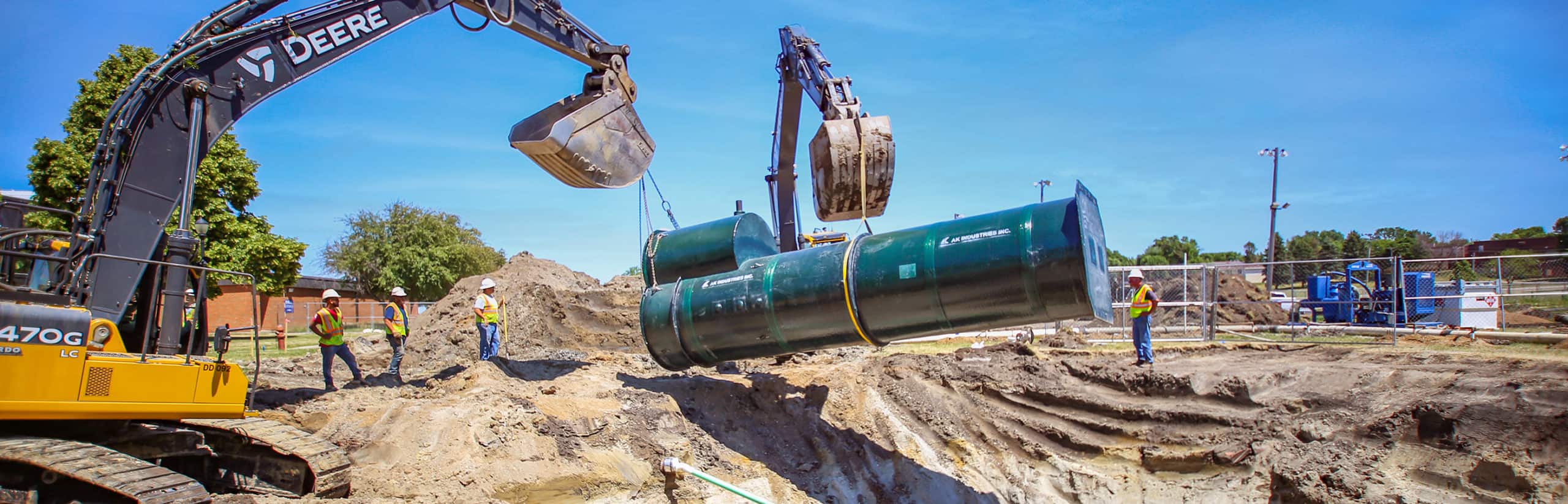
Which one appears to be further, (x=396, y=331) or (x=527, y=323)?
(x=527, y=323)

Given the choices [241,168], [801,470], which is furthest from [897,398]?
[241,168]

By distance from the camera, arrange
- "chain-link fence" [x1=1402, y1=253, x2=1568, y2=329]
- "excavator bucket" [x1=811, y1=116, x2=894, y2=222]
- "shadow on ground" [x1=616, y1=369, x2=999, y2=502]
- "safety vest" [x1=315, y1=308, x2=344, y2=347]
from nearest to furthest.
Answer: "excavator bucket" [x1=811, y1=116, x2=894, y2=222]
"shadow on ground" [x1=616, y1=369, x2=999, y2=502]
"safety vest" [x1=315, y1=308, x2=344, y2=347]
"chain-link fence" [x1=1402, y1=253, x2=1568, y2=329]

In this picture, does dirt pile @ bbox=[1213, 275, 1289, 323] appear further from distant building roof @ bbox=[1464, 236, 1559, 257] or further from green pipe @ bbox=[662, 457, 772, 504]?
distant building roof @ bbox=[1464, 236, 1559, 257]

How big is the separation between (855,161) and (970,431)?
15.4ft

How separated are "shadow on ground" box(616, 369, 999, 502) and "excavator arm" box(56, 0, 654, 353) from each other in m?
2.86

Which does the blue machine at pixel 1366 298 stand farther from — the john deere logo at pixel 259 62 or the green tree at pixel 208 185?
the green tree at pixel 208 185

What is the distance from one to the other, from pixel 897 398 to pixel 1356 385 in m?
5.89

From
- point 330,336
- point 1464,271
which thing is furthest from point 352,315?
point 1464,271

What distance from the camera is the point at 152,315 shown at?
22.3 ft

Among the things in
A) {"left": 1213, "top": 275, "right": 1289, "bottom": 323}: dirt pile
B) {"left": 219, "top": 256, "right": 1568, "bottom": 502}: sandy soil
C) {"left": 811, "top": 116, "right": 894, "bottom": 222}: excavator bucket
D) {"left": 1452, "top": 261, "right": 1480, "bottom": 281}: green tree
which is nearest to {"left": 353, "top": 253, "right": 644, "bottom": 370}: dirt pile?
{"left": 219, "top": 256, "right": 1568, "bottom": 502}: sandy soil

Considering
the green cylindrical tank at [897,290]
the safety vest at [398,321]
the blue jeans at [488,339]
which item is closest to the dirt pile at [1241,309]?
the green cylindrical tank at [897,290]

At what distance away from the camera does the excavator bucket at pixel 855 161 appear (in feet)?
28.4

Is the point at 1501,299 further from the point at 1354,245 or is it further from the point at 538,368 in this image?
the point at 1354,245

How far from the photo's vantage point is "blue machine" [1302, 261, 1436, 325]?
19.4 metres
